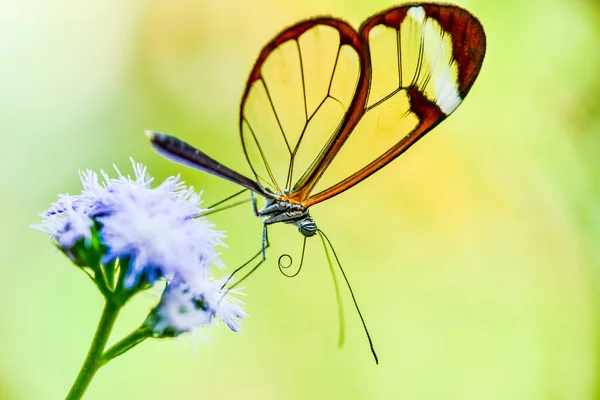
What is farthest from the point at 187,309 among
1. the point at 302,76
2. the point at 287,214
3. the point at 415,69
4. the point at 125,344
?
the point at 415,69

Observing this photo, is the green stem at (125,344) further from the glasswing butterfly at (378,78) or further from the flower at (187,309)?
the glasswing butterfly at (378,78)

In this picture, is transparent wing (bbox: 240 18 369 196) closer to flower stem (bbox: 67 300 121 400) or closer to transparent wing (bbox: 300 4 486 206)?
transparent wing (bbox: 300 4 486 206)

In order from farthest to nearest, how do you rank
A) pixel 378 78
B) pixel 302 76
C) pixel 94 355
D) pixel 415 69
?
pixel 378 78 < pixel 415 69 < pixel 302 76 < pixel 94 355

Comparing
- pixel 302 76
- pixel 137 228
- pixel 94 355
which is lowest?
pixel 94 355

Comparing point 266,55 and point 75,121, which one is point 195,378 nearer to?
point 75,121

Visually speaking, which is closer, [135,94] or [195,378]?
[195,378]

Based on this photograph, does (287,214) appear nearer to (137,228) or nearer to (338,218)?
A: (137,228)

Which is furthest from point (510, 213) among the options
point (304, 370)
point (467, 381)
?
point (304, 370)
